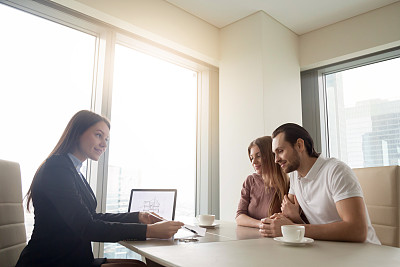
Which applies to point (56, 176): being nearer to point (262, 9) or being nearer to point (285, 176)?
point (285, 176)

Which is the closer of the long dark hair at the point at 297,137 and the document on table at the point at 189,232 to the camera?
the document on table at the point at 189,232

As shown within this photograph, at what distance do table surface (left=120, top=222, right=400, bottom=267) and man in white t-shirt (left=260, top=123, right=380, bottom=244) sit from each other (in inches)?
2.7

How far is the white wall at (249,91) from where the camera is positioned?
2.95 m

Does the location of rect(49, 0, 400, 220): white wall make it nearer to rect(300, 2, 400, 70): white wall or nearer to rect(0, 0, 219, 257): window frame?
rect(300, 2, 400, 70): white wall

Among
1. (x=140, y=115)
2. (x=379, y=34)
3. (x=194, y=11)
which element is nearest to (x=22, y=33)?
(x=140, y=115)

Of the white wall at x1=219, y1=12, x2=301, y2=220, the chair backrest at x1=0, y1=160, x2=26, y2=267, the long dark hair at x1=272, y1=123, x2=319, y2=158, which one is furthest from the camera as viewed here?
the white wall at x1=219, y1=12, x2=301, y2=220

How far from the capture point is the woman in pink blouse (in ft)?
6.29

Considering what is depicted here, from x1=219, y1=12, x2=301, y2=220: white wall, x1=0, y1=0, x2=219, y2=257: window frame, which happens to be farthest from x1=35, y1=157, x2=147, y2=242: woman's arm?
x1=219, y1=12, x2=301, y2=220: white wall

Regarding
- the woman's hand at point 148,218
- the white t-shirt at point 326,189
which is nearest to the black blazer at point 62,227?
the woman's hand at point 148,218

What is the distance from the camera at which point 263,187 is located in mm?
2027

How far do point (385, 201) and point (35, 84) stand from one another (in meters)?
2.28

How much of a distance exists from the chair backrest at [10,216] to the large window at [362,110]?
288 cm

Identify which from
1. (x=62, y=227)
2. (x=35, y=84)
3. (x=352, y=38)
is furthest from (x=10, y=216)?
(x=352, y=38)

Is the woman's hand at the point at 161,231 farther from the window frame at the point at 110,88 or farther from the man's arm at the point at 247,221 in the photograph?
the window frame at the point at 110,88
